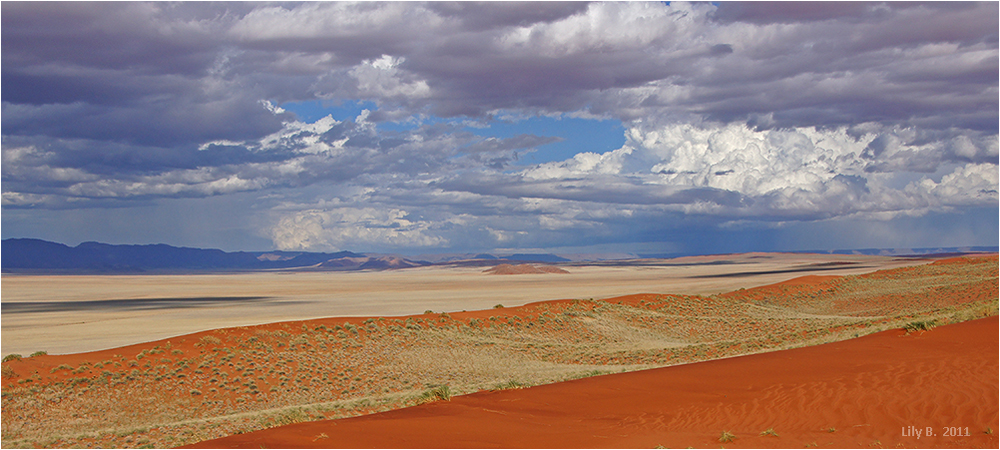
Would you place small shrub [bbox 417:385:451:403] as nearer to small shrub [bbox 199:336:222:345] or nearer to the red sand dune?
the red sand dune

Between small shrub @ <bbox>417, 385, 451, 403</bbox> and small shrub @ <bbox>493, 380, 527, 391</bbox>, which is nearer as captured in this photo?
small shrub @ <bbox>417, 385, 451, 403</bbox>

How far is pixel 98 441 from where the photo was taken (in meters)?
14.5

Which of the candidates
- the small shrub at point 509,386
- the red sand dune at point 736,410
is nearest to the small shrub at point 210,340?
the small shrub at point 509,386

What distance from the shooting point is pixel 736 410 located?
1398cm

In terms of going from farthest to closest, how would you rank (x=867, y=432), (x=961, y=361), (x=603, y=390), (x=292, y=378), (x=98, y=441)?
(x=292, y=378) < (x=603, y=390) < (x=961, y=361) < (x=98, y=441) < (x=867, y=432)

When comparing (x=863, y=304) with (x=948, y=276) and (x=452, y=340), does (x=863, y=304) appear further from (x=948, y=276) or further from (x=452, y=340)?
(x=452, y=340)

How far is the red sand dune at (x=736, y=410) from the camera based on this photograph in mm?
11797

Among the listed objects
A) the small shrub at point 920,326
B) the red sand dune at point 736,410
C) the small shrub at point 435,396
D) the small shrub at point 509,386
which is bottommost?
the small shrub at point 509,386

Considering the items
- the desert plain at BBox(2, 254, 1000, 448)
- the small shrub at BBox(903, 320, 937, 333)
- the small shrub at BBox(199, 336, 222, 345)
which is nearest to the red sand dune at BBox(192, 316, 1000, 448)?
the desert plain at BBox(2, 254, 1000, 448)

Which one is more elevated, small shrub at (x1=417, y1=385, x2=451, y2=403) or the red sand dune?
the red sand dune

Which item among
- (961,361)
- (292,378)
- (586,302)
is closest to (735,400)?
(961,361)

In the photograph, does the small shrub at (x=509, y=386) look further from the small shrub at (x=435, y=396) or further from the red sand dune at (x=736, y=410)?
the small shrub at (x=435, y=396)

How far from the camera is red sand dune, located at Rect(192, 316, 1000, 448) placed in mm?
11797

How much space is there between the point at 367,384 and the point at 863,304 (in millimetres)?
40303
